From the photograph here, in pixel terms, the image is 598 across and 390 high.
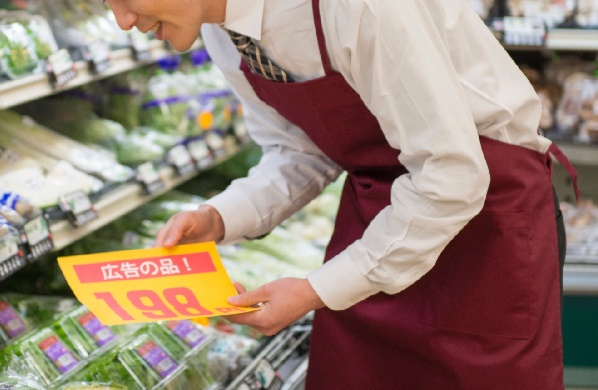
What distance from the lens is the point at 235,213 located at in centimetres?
185

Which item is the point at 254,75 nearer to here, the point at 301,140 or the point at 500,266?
the point at 301,140

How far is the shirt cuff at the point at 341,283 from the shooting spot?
4.86 feet

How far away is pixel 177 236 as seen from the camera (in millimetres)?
1654

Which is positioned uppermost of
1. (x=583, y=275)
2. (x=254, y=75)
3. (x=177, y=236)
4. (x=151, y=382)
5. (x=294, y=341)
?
(x=254, y=75)

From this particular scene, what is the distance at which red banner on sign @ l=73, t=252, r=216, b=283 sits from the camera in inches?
59.0

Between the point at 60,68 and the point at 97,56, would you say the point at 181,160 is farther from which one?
the point at 60,68

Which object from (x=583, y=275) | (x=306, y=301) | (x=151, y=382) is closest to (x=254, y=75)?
(x=306, y=301)

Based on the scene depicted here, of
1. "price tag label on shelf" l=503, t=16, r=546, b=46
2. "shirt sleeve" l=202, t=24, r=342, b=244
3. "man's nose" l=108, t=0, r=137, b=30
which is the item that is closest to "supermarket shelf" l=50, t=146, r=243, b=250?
"shirt sleeve" l=202, t=24, r=342, b=244

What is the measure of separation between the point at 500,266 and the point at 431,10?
527 millimetres

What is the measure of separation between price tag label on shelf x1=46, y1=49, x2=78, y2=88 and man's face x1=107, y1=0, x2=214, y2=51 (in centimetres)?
78

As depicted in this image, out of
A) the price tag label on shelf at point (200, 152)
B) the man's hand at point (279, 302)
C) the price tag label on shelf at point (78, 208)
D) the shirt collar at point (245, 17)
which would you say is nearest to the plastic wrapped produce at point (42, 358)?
the price tag label on shelf at point (78, 208)

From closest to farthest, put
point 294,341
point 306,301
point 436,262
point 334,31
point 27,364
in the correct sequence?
1. point 334,31
2. point 306,301
3. point 436,262
4. point 27,364
5. point 294,341

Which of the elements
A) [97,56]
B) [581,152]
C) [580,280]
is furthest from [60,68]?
[581,152]

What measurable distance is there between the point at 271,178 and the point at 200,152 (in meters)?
1.01
